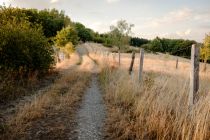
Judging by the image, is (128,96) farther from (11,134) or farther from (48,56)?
(48,56)

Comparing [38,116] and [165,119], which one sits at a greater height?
[165,119]

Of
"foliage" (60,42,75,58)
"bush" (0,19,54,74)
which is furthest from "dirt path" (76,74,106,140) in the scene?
"foliage" (60,42,75,58)

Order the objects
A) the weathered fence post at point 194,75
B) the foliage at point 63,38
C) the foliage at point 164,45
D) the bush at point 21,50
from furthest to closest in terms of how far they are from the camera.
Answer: the foliage at point 164,45 < the foliage at point 63,38 < the bush at point 21,50 < the weathered fence post at point 194,75

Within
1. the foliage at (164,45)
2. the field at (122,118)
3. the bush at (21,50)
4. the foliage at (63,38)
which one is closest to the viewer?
the field at (122,118)

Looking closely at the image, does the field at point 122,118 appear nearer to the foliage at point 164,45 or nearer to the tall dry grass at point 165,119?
the tall dry grass at point 165,119

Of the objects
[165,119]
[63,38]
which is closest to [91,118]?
[165,119]

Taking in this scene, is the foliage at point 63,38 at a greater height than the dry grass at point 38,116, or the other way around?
the foliage at point 63,38

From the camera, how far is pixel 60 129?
25.6 ft

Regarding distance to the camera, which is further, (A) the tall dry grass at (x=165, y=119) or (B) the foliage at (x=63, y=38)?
(B) the foliage at (x=63, y=38)

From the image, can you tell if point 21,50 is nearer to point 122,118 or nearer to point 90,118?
point 90,118

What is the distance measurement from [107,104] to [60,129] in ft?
12.4

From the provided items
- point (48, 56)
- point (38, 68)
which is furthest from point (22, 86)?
point (48, 56)

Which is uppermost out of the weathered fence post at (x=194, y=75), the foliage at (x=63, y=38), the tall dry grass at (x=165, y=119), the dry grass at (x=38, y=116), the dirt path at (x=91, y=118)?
the foliage at (x=63, y=38)

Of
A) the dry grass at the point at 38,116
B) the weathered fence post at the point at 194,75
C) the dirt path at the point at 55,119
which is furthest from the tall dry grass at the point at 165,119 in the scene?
the dry grass at the point at 38,116
